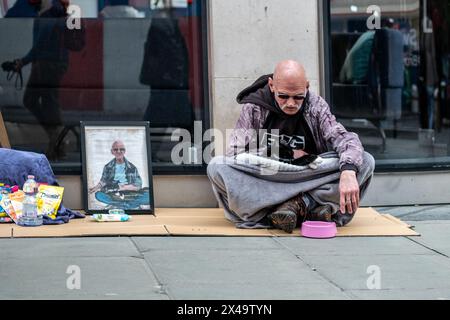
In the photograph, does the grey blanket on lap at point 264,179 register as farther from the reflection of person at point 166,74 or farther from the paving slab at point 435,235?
the reflection of person at point 166,74

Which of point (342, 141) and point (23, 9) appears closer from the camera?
point (342, 141)

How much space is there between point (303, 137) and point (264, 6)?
1.13 m

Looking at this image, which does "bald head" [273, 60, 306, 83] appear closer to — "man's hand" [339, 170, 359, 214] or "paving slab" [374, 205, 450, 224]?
"man's hand" [339, 170, 359, 214]

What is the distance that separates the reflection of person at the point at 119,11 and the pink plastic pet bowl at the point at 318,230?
2168 mm

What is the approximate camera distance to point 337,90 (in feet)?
23.9

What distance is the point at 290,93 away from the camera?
609 centimetres

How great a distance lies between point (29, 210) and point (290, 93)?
1911 millimetres

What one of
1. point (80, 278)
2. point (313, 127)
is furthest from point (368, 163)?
point (80, 278)

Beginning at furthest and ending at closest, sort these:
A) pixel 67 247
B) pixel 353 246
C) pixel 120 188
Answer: pixel 120 188 → pixel 353 246 → pixel 67 247

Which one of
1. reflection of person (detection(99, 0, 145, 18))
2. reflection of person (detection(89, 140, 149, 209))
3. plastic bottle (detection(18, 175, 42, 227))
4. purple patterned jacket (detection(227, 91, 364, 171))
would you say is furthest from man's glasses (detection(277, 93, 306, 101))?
plastic bottle (detection(18, 175, 42, 227))

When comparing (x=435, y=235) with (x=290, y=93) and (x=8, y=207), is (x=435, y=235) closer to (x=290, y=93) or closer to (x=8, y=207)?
(x=290, y=93)

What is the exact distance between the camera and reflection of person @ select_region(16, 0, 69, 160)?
7031 millimetres

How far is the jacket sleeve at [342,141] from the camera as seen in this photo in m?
5.98
